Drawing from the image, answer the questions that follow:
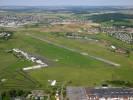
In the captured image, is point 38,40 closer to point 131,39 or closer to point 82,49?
point 82,49

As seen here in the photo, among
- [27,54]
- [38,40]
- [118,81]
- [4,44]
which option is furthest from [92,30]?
[118,81]

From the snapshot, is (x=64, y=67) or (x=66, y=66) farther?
(x=66, y=66)

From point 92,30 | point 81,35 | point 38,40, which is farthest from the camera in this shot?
point 92,30

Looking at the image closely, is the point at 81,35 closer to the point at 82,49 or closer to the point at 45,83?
the point at 82,49

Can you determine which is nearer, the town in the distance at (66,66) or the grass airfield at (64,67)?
the town in the distance at (66,66)

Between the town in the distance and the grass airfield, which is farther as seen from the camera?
the grass airfield

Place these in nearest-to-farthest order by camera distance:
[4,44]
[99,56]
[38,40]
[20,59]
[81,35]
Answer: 1. [20,59]
2. [99,56]
3. [4,44]
4. [38,40]
5. [81,35]

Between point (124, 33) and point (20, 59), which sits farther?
point (124, 33)
